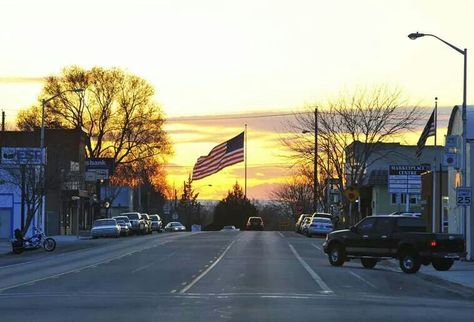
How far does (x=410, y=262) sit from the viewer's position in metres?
26.1

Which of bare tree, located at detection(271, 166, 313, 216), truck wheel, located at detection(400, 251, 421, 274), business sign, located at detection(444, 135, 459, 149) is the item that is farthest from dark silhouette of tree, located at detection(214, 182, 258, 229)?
truck wheel, located at detection(400, 251, 421, 274)

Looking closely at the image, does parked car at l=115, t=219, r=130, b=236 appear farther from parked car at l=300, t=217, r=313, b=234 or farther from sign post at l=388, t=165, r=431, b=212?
sign post at l=388, t=165, r=431, b=212

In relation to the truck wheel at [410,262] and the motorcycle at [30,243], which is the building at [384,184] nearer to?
the motorcycle at [30,243]

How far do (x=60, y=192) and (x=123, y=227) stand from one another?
27.5 ft

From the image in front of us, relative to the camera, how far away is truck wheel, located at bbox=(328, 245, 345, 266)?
2820cm

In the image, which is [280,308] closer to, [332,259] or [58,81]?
[332,259]

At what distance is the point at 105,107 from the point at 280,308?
212 ft

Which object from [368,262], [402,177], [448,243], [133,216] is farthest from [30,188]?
[133,216]

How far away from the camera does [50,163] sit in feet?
180

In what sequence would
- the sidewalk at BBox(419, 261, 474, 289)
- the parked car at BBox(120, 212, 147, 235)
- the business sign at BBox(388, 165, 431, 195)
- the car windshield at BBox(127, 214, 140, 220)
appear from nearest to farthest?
the sidewalk at BBox(419, 261, 474, 289) → the business sign at BBox(388, 165, 431, 195) → the parked car at BBox(120, 212, 147, 235) → the car windshield at BBox(127, 214, 140, 220)

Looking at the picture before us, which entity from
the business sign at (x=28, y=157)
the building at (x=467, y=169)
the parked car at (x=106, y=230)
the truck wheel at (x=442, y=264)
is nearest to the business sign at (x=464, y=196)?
the building at (x=467, y=169)

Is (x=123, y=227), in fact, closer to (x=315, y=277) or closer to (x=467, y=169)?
(x=467, y=169)

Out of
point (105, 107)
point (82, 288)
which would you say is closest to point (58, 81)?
point (105, 107)

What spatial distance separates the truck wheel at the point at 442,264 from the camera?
86.1 ft
